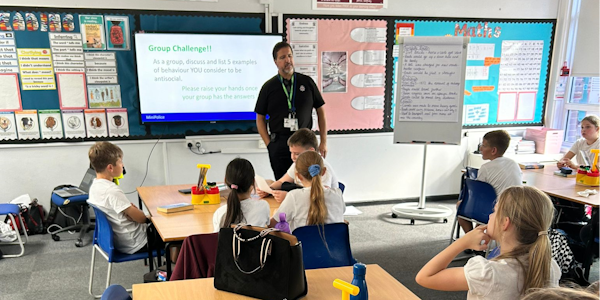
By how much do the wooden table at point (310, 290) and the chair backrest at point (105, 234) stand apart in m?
1.14

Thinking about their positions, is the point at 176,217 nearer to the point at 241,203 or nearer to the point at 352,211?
the point at 241,203

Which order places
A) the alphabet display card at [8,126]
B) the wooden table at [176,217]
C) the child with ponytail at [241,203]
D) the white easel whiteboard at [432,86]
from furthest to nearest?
the white easel whiteboard at [432,86]
the alphabet display card at [8,126]
the wooden table at [176,217]
the child with ponytail at [241,203]

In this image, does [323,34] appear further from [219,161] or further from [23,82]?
[23,82]

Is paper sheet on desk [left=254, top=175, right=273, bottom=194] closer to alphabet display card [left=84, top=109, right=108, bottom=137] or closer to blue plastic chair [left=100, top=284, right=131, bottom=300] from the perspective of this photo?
blue plastic chair [left=100, top=284, right=131, bottom=300]

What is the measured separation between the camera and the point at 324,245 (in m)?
2.16

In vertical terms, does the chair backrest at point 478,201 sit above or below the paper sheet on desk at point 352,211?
above

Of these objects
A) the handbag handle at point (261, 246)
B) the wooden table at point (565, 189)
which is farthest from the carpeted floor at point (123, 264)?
the handbag handle at point (261, 246)

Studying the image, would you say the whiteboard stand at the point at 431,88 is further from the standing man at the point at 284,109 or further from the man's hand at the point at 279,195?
the man's hand at the point at 279,195

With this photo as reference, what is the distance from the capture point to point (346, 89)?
512cm

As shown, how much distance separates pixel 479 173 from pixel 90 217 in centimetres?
391

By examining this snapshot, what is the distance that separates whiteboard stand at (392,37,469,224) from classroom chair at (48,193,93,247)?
336 centimetres

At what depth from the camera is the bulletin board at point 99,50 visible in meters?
4.16

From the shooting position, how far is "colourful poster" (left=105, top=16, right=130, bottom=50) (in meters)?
4.29

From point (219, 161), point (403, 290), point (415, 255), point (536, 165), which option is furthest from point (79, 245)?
point (536, 165)
